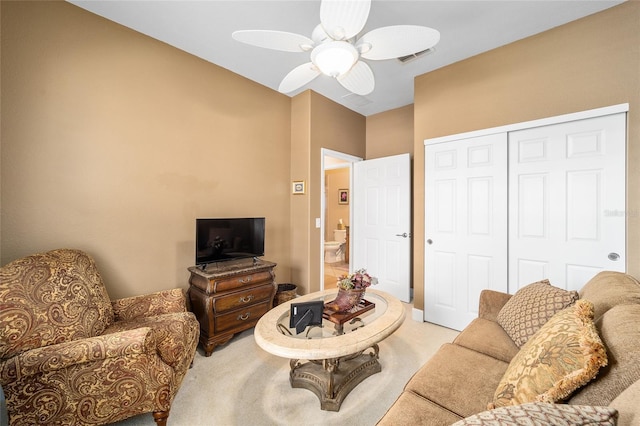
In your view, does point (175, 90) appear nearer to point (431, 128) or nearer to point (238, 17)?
point (238, 17)

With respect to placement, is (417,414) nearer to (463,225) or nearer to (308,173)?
(463,225)

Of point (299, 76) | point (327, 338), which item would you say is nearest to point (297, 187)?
point (299, 76)

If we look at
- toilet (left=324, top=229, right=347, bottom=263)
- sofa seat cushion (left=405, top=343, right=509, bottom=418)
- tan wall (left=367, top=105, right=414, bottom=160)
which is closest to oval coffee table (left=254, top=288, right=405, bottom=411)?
sofa seat cushion (left=405, top=343, right=509, bottom=418)

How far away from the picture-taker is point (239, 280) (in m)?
2.41

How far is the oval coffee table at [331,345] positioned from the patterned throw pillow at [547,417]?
0.85 meters

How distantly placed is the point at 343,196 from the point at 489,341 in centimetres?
523

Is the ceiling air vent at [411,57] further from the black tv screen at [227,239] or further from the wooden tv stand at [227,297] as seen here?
the wooden tv stand at [227,297]

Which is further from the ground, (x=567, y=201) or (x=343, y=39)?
Answer: (x=343, y=39)

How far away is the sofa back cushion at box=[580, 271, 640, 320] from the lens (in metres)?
1.17

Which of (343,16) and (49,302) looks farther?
(49,302)

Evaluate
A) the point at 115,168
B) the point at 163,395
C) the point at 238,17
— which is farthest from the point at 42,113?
the point at 163,395

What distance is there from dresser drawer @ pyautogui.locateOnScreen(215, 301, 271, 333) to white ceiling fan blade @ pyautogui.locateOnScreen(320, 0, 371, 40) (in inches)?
91.9

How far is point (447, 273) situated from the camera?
2.79 meters

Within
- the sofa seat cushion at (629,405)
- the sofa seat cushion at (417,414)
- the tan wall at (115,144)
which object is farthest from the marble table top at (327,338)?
the tan wall at (115,144)
